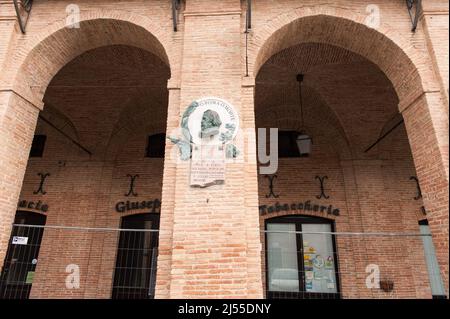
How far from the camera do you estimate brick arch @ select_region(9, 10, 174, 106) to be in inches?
226

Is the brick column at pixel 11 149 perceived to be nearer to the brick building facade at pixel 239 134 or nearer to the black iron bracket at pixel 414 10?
the brick building facade at pixel 239 134

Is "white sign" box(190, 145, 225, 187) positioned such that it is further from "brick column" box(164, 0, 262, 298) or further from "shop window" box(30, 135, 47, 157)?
"shop window" box(30, 135, 47, 157)

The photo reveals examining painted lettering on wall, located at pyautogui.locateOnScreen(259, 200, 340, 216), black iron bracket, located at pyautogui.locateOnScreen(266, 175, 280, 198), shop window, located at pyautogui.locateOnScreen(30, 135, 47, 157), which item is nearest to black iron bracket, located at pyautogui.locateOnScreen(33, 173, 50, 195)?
shop window, located at pyautogui.locateOnScreen(30, 135, 47, 157)

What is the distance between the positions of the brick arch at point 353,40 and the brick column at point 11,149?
4.29 meters

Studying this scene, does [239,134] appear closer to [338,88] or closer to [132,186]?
[338,88]

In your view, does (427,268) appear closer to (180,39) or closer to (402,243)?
(402,243)

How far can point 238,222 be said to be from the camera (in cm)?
445

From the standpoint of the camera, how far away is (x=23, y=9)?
607 centimetres

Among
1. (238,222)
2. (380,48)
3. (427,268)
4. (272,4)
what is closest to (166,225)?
(238,222)

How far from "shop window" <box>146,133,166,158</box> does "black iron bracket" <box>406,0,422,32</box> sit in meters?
7.05

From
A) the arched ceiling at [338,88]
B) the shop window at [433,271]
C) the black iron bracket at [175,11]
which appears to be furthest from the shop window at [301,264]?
the black iron bracket at [175,11]

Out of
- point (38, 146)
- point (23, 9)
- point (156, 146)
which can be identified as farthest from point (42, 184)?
point (23, 9)

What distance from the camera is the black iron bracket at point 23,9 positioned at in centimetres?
580
